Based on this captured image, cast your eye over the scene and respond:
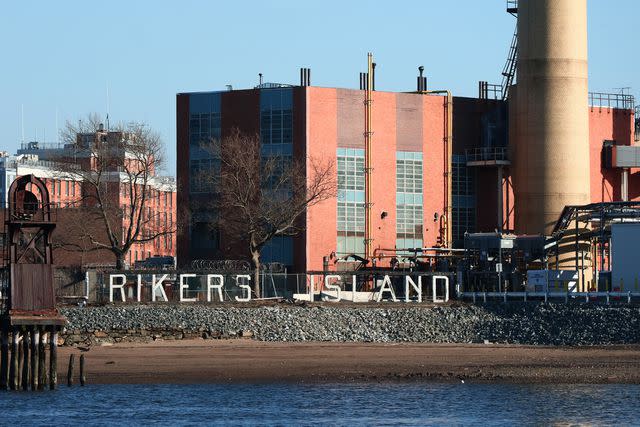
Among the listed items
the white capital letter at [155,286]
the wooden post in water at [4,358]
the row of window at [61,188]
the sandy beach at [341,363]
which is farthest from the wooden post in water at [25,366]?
the row of window at [61,188]

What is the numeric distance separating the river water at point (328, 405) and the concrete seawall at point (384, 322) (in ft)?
55.8

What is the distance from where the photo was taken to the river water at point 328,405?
5103 cm

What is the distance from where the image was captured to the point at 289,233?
101 m

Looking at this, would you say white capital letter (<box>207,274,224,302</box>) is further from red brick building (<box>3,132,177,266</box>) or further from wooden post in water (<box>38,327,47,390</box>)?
wooden post in water (<box>38,327,47,390</box>)

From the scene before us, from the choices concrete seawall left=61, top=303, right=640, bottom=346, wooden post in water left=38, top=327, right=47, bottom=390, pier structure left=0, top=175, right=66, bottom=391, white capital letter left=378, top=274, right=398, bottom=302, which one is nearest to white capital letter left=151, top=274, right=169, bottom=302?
concrete seawall left=61, top=303, right=640, bottom=346

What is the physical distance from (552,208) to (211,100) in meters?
26.4

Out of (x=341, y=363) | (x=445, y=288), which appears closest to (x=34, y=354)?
(x=341, y=363)

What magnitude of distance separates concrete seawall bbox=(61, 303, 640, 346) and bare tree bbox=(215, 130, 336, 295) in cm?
1364

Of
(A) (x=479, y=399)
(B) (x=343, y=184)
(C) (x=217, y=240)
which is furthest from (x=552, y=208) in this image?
(A) (x=479, y=399)

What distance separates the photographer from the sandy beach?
203 feet

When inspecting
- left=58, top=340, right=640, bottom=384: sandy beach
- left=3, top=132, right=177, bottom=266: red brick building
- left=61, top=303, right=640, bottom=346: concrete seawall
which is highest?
left=3, top=132, right=177, bottom=266: red brick building

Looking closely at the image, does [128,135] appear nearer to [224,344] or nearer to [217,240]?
[217,240]

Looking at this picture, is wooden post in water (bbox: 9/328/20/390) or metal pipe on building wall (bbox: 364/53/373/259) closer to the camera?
wooden post in water (bbox: 9/328/20/390)

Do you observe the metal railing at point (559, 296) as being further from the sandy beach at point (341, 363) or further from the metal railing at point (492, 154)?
the metal railing at point (492, 154)
